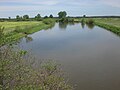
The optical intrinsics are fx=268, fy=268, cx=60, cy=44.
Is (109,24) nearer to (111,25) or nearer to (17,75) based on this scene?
(111,25)

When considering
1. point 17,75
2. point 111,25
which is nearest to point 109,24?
point 111,25

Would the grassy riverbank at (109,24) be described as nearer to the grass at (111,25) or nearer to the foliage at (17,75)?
the grass at (111,25)

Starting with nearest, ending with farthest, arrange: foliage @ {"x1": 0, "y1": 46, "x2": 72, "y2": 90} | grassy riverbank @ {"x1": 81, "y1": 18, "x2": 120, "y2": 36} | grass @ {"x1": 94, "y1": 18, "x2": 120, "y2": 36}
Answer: foliage @ {"x1": 0, "y1": 46, "x2": 72, "y2": 90} < grass @ {"x1": 94, "y1": 18, "x2": 120, "y2": 36} < grassy riverbank @ {"x1": 81, "y1": 18, "x2": 120, "y2": 36}

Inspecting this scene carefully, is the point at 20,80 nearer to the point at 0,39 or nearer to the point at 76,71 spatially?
the point at 0,39

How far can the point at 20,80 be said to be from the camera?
25.1 feet

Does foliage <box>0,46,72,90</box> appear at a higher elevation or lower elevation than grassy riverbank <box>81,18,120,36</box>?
higher

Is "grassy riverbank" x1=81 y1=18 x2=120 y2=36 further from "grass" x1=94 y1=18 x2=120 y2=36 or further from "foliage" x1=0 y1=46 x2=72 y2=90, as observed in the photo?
"foliage" x1=0 y1=46 x2=72 y2=90

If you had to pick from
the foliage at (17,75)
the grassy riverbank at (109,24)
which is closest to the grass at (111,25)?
the grassy riverbank at (109,24)

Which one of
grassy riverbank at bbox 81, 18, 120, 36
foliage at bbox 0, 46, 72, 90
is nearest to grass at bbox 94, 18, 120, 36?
grassy riverbank at bbox 81, 18, 120, 36

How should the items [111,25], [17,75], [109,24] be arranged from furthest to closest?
[109,24] < [111,25] < [17,75]

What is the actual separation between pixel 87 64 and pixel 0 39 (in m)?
10.9

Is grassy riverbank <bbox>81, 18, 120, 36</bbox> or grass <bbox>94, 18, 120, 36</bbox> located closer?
grass <bbox>94, 18, 120, 36</bbox>

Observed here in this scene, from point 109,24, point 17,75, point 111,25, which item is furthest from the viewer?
point 109,24

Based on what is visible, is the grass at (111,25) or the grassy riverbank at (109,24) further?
the grassy riverbank at (109,24)
